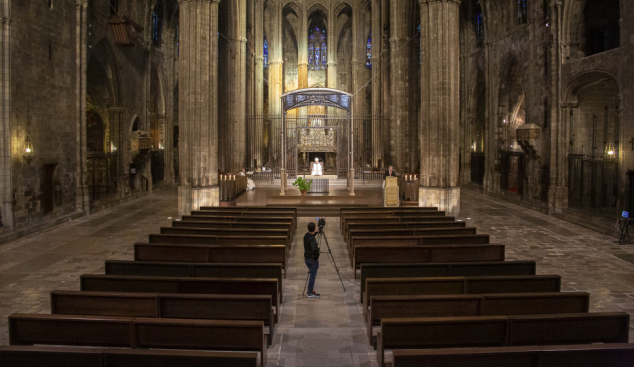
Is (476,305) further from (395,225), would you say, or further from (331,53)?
(331,53)

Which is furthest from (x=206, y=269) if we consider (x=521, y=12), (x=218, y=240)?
(x=521, y=12)

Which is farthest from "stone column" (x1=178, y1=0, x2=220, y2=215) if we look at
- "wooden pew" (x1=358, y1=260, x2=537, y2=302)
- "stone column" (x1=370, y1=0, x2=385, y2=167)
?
"stone column" (x1=370, y1=0, x2=385, y2=167)

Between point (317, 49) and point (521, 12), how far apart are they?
94.9 ft

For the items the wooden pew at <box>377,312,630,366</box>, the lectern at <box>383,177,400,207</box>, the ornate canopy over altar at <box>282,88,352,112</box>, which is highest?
the ornate canopy over altar at <box>282,88,352,112</box>

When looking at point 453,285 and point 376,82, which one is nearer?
point 453,285

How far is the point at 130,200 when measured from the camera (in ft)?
79.4

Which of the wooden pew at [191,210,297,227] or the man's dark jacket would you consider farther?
the wooden pew at [191,210,297,227]

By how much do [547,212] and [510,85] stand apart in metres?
8.48

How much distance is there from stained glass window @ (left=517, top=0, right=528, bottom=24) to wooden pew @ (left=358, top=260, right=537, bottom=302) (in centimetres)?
1828

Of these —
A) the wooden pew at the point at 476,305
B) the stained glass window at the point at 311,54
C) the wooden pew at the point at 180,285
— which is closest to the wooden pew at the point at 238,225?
the wooden pew at the point at 180,285

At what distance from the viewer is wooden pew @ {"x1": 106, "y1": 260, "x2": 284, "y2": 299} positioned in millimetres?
7562

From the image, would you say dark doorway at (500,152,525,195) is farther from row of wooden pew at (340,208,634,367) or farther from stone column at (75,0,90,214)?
stone column at (75,0,90,214)

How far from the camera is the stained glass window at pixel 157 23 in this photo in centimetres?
2900

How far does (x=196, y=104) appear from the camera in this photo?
57.9 feet
